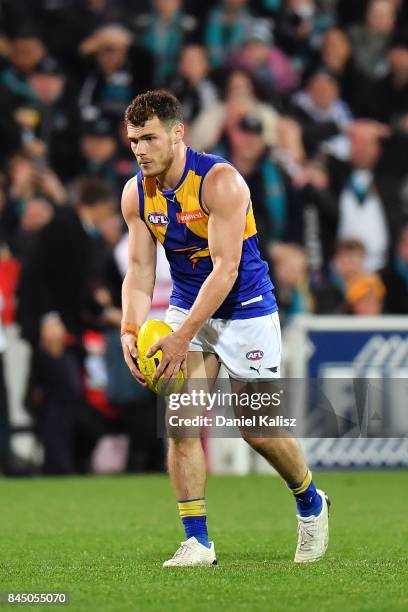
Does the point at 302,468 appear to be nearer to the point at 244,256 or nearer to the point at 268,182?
the point at 244,256

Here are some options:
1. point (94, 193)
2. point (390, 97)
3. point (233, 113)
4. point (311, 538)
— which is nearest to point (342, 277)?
point (233, 113)

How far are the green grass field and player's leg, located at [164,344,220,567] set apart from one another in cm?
12

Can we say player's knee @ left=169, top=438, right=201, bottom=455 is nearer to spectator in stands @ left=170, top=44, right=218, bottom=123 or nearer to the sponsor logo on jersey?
the sponsor logo on jersey

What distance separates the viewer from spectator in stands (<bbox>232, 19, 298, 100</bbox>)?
49.4ft

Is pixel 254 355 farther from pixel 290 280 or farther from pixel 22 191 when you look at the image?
pixel 22 191

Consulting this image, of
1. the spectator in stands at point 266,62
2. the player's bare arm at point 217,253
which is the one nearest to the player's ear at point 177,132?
the player's bare arm at point 217,253

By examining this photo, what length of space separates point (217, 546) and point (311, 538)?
0.86 metres

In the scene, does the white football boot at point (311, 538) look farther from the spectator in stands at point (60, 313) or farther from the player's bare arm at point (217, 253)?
the spectator in stands at point (60, 313)

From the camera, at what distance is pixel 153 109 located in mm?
6312

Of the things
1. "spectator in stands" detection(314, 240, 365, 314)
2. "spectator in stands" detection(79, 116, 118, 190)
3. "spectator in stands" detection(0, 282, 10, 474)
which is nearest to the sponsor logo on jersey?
"spectator in stands" detection(0, 282, 10, 474)

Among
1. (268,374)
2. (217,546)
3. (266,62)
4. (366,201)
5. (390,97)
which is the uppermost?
(266,62)

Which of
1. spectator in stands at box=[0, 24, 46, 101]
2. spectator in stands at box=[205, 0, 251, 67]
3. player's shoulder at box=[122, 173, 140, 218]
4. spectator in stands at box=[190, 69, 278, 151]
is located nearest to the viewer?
player's shoulder at box=[122, 173, 140, 218]

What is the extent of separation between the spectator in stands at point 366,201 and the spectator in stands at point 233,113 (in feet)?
2.81

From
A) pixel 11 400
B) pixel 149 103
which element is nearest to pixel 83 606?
pixel 149 103
